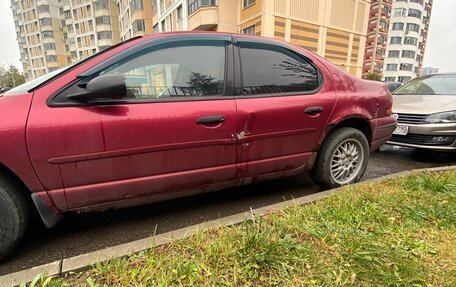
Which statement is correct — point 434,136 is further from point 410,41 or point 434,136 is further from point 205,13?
point 410,41

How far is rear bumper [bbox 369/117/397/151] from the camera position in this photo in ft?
10.2

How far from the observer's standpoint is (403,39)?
52.8m

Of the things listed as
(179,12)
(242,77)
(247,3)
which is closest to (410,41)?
(247,3)

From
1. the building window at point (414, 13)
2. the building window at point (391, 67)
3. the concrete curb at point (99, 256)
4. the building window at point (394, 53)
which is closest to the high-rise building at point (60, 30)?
the concrete curb at point (99, 256)

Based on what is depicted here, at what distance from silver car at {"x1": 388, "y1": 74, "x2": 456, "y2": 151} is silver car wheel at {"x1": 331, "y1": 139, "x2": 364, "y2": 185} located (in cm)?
173

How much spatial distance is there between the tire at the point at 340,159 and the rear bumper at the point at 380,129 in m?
0.19

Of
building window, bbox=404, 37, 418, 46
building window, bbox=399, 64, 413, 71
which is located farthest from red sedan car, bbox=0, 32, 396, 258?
building window, bbox=404, 37, 418, 46

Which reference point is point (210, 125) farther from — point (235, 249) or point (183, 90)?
point (235, 249)

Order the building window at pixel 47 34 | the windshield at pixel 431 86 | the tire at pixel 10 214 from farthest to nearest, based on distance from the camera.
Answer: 1. the building window at pixel 47 34
2. the windshield at pixel 431 86
3. the tire at pixel 10 214

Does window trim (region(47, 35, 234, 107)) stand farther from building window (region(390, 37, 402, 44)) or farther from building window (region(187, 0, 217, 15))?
building window (region(390, 37, 402, 44))

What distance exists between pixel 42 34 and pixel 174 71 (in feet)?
244

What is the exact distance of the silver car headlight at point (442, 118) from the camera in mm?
4000

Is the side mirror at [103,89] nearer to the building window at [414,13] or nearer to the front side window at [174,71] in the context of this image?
the front side window at [174,71]

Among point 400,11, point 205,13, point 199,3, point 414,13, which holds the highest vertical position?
point 400,11
